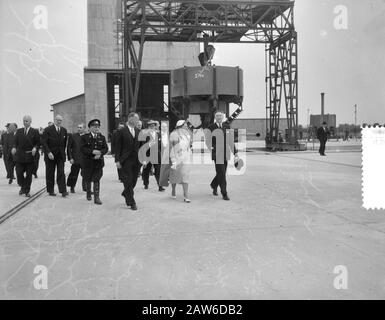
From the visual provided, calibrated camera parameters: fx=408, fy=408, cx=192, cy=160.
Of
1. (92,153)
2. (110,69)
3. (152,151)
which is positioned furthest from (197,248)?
(110,69)

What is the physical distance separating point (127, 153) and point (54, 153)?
7.92 ft

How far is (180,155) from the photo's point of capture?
28.4 feet

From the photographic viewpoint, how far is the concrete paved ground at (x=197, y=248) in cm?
365

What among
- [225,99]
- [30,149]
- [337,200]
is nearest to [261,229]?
[337,200]

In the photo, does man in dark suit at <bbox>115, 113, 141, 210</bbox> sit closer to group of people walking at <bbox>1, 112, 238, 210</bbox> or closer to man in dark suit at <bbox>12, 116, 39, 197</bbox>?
group of people walking at <bbox>1, 112, 238, 210</bbox>

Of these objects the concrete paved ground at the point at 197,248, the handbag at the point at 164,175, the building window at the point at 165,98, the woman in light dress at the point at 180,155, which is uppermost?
the building window at the point at 165,98

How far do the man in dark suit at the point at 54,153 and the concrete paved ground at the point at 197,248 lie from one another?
0.70 metres

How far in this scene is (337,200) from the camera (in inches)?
322

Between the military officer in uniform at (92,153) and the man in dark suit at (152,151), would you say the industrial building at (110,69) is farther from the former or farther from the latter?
the military officer in uniform at (92,153)

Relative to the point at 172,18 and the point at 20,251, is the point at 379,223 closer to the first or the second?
the point at 20,251

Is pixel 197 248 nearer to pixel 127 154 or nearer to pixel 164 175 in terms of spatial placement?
pixel 127 154

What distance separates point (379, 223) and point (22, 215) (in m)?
5.84

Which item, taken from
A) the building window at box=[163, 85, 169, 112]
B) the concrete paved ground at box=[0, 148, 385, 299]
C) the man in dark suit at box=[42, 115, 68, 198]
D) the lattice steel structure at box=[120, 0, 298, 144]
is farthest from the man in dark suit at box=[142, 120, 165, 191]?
the building window at box=[163, 85, 169, 112]

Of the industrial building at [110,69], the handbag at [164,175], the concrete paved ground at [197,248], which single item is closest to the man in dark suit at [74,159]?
the concrete paved ground at [197,248]
